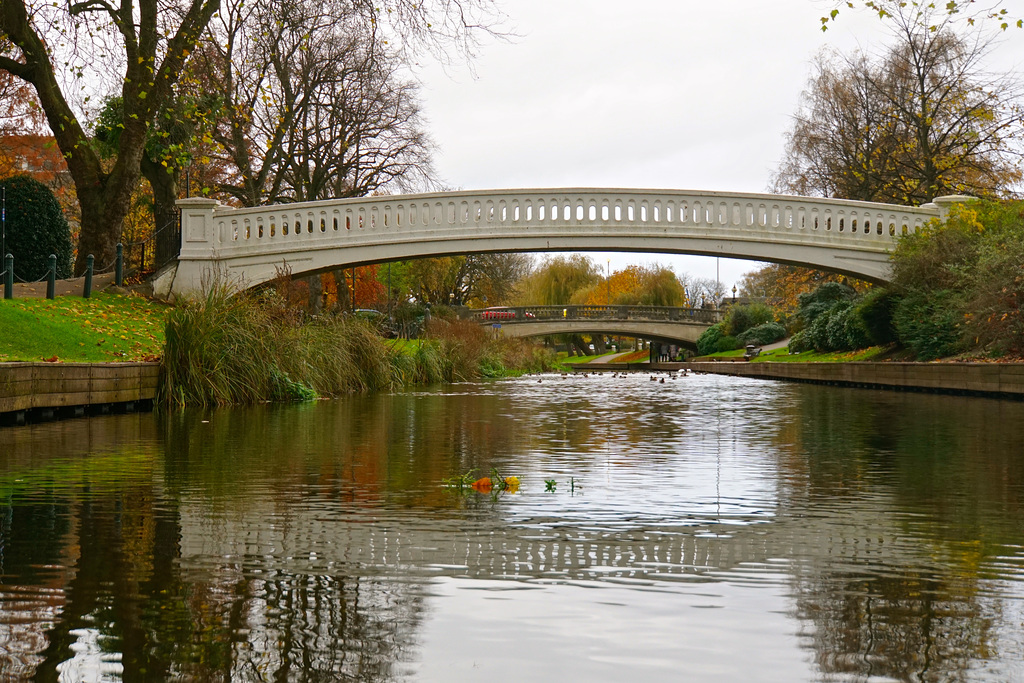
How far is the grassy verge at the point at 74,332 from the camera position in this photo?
38.5 feet

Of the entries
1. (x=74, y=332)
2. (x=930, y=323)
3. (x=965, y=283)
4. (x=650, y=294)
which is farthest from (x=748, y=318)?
(x=74, y=332)

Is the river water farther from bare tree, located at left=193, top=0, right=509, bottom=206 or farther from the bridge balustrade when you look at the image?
the bridge balustrade

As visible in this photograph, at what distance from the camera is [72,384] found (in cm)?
964

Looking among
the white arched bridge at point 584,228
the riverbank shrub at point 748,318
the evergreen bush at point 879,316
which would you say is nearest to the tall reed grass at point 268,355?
the white arched bridge at point 584,228

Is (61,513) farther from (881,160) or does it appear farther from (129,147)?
(881,160)

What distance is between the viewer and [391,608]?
2475 millimetres

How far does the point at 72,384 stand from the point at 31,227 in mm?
12404

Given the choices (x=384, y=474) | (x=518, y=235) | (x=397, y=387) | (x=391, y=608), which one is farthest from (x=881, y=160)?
(x=391, y=608)

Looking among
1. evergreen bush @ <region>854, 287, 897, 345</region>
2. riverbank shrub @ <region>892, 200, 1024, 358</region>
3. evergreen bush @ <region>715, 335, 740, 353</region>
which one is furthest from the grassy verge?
evergreen bush @ <region>715, 335, 740, 353</region>

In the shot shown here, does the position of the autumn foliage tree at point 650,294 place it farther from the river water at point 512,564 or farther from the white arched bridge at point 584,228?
the river water at point 512,564

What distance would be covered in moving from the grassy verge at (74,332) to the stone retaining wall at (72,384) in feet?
2.42

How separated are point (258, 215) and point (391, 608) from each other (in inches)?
943

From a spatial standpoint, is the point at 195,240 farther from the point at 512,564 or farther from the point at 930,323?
the point at 512,564

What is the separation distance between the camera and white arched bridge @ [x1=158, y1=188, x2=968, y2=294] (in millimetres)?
25609
